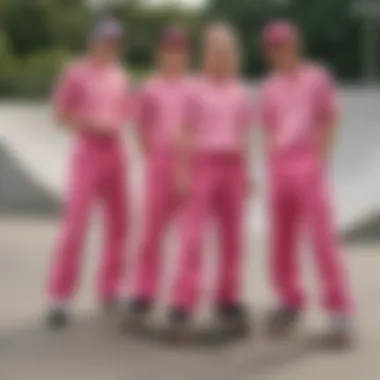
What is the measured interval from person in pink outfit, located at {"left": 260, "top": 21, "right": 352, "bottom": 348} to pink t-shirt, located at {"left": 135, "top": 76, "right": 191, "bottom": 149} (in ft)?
1.71

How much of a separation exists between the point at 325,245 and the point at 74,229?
158cm

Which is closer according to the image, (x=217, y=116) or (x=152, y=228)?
(x=217, y=116)

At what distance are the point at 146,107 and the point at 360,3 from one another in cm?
2364

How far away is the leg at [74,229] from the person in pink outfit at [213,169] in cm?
61

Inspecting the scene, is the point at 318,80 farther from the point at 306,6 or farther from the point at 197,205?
the point at 306,6

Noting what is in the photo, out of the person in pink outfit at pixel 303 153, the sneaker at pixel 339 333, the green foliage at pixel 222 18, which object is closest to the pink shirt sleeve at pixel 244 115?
the person in pink outfit at pixel 303 153

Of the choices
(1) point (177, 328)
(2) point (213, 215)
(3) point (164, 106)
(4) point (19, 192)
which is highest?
(4) point (19, 192)

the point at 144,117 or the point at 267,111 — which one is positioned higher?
the point at 144,117

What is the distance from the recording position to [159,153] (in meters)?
7.34

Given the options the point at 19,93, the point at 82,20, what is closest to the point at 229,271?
the point at 19,93

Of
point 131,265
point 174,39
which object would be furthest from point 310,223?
point 131,265

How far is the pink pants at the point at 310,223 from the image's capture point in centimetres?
693

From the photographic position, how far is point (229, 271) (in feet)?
23.4

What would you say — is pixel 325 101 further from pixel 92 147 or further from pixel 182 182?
pixel 92 147
